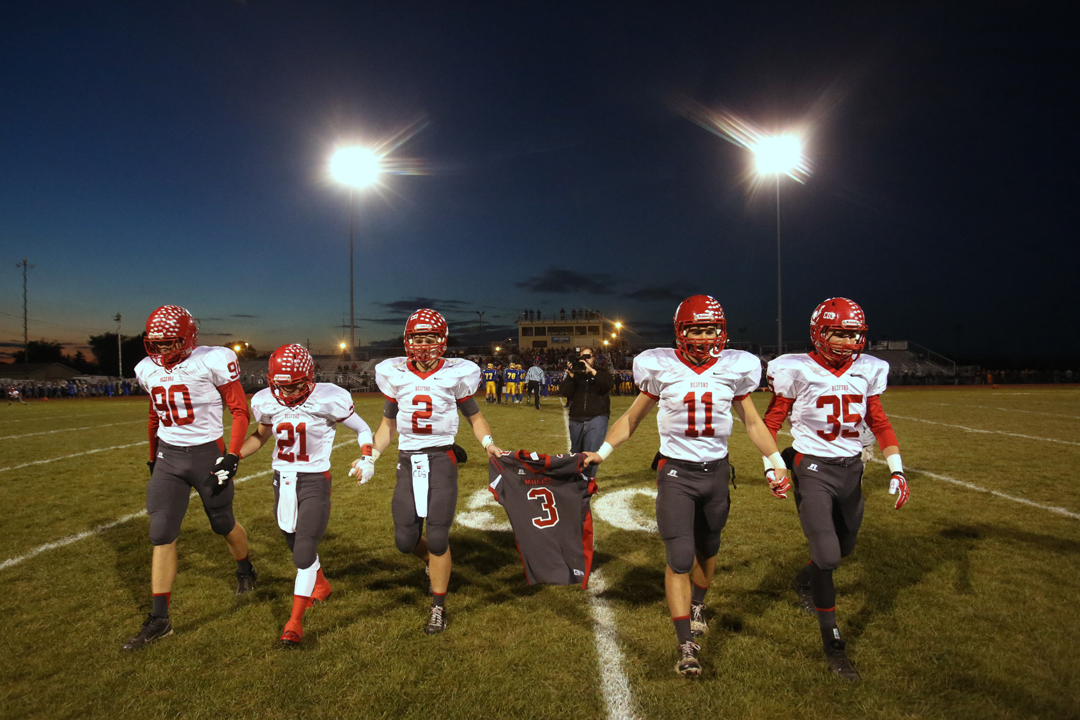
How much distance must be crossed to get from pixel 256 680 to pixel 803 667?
318cm

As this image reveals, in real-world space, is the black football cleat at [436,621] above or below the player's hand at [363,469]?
below

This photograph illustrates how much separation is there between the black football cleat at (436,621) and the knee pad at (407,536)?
0.45m

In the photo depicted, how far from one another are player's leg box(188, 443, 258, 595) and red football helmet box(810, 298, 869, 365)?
4.21m

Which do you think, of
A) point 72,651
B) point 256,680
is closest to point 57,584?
point 72,651

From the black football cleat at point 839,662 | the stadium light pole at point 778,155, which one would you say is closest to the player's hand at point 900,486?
the black football cleat at point 839,662

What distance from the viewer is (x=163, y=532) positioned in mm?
3965

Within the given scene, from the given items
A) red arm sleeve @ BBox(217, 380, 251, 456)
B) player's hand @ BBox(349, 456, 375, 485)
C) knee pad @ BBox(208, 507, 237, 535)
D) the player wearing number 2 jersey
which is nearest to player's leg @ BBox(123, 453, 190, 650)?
knee pad @ BBox(208, 507, 237, 535)

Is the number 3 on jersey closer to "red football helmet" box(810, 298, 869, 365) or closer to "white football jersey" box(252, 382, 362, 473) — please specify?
"white football jersey" box(252, 382, 362, 473)

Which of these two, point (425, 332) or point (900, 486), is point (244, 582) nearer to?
point (425, 332)

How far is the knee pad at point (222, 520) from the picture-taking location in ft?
14.3

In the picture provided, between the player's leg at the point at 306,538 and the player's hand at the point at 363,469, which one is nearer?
the player's leg at the point at 306,538

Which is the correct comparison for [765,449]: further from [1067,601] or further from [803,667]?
[1067,601]

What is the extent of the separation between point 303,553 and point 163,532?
39.4 inches

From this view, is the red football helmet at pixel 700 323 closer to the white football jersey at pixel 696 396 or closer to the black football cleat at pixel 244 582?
the white football jersey at pixel 696 396
